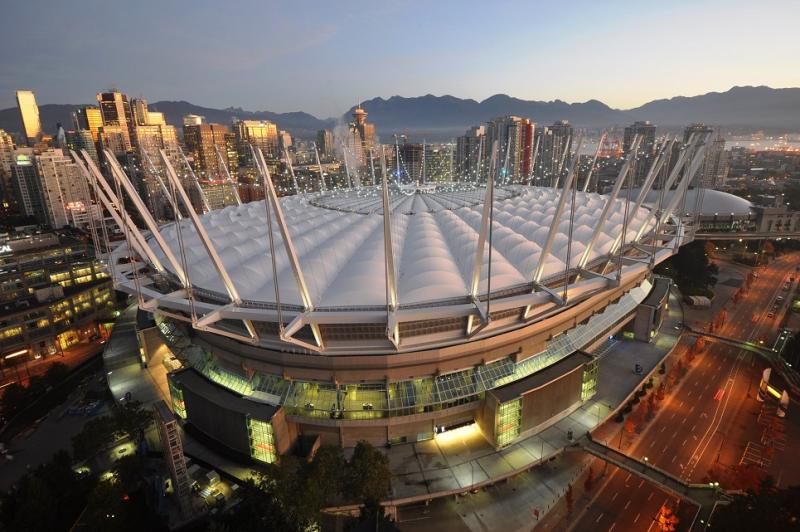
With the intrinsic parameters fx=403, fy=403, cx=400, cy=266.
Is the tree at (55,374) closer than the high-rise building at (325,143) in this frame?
Yes

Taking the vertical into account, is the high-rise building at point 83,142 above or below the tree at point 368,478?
above

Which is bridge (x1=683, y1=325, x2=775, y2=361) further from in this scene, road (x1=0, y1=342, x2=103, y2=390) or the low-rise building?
the low-rise building

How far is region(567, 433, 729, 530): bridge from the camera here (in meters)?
25.7

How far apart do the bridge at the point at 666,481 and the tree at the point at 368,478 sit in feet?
49.8

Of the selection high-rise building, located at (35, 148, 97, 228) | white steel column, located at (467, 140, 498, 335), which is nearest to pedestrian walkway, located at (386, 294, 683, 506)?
white steel column, located at (467, 140, 498, 335)

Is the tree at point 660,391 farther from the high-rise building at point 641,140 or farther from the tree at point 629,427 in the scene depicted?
the high-rise building at point 641,140

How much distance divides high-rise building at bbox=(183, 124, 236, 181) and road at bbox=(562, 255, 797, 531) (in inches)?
6034

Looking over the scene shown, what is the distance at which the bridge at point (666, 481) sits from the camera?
A: 1013 inches

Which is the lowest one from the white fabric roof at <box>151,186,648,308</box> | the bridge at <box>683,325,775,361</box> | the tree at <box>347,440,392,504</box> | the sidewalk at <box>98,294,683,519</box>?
the bridge at <box>683,325,775,361</box>

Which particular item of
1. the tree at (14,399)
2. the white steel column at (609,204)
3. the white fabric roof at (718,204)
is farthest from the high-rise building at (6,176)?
the white fabric roof at (718,204)

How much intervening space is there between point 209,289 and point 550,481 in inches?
1124

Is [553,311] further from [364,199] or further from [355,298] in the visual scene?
[364,199]

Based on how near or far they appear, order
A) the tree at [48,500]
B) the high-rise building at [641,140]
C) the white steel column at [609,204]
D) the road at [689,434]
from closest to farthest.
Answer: the tree at [48,500]
the road at [689,434]
the white steel column at [609,204]
the high-rise building at [641,140]

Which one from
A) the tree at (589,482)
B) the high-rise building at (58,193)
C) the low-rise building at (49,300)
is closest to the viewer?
the tree at (589,482)
